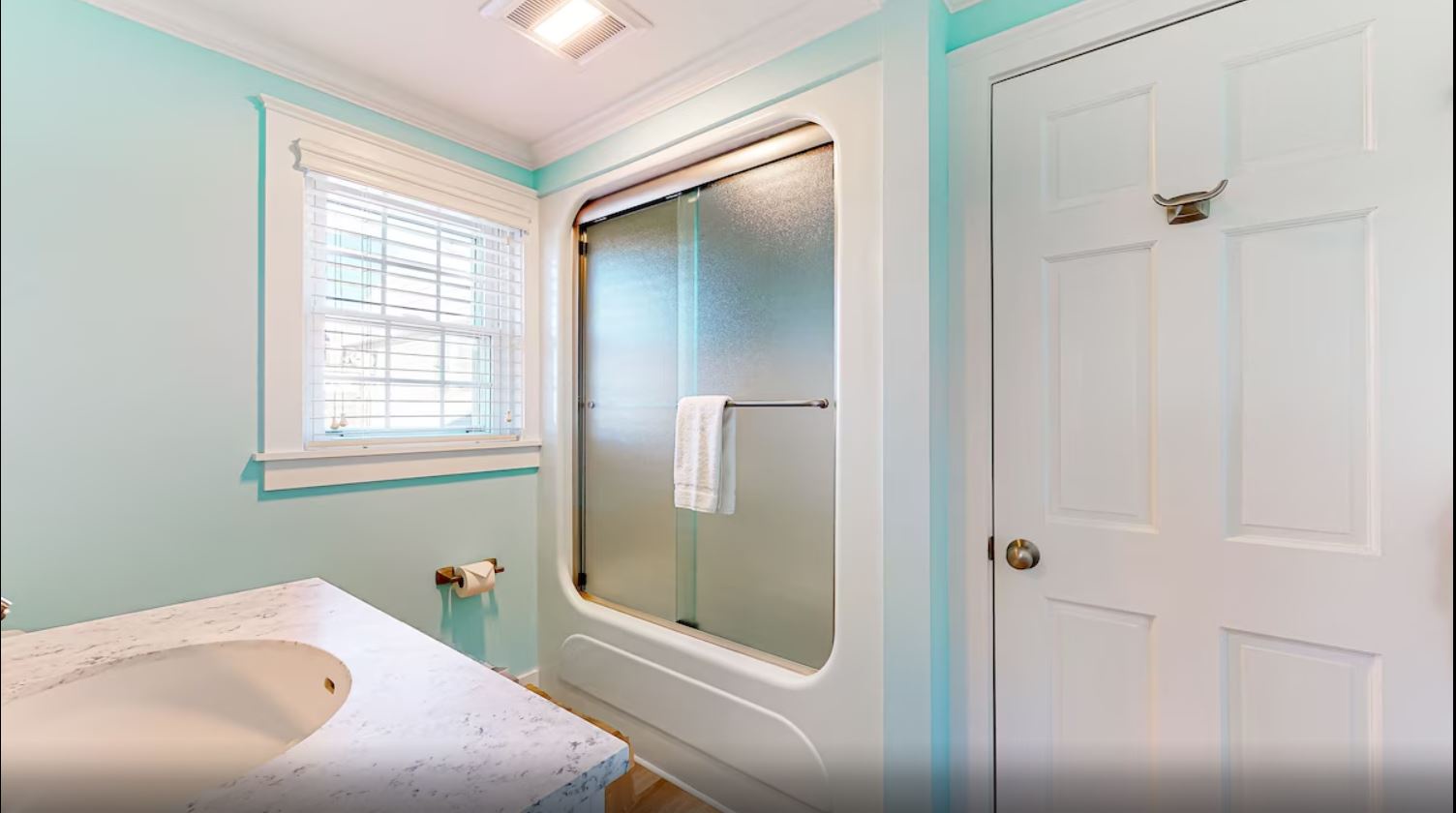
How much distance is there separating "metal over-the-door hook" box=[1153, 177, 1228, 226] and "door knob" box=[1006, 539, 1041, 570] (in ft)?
2.30

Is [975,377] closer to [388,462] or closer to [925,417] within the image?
[925,417]

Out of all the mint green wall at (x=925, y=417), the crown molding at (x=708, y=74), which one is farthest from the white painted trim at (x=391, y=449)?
the mint green wall at (x=925, y=417)

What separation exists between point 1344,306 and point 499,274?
7.27 feet

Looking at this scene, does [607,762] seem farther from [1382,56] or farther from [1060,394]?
[1382,56]

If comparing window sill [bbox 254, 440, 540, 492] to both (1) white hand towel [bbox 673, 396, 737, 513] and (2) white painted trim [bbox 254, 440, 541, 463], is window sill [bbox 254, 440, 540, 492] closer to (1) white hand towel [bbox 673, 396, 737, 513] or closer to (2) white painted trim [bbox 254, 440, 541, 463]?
(2) white painted trim [bbox 254, 440, 541, 463]

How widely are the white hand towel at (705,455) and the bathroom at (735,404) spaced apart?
1 centimetres

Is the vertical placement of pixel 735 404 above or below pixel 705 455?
above

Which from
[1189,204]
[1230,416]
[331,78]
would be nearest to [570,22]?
[331,78]

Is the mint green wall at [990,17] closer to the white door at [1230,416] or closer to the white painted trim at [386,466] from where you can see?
the white door at [1230,416]

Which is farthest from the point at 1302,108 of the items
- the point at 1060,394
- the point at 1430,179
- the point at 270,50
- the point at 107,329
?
the point at 270,50

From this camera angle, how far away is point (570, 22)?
1.52m

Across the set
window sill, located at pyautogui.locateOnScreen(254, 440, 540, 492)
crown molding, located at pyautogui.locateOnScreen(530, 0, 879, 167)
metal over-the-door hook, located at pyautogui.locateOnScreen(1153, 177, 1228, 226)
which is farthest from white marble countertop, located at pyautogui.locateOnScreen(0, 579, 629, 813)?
crown molding, located at pyautogui.locateOnScreen(530, 0, 879, 167)

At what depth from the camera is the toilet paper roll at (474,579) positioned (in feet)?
6.43

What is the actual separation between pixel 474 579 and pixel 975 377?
5.42ft
